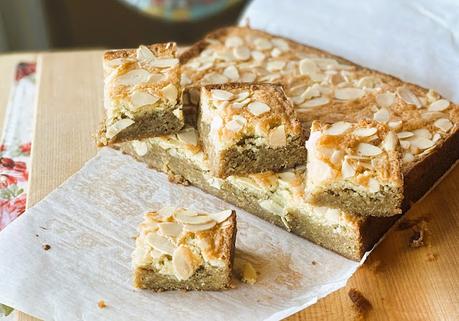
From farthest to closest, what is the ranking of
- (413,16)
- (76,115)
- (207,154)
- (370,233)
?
(413,16) < (76,115) < (207,154) < (370,233)

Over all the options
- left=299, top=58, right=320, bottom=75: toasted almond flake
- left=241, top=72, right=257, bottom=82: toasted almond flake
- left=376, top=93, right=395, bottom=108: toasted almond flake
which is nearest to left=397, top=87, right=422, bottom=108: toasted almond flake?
left=376, top=93, right=395, bottom=108: toasted almond flake

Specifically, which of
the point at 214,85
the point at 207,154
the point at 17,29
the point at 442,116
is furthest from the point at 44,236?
the point at 17,29

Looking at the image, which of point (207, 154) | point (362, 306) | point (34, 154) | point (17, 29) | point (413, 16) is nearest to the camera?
point (362, 306)

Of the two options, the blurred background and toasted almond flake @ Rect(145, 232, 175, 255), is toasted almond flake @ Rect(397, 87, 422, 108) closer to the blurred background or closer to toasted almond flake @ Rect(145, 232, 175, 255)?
toasted almond flake @ Rect(145, 232, 175, 255)

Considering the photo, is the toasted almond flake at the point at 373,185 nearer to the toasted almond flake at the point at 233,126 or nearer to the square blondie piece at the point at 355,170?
the square blondie piece at the point at 355,170

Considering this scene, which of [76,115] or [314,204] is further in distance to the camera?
[76,115]

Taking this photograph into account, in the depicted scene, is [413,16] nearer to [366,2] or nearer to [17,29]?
[366,2]

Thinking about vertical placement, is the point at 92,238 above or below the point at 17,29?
above

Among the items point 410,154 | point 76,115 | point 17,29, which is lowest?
point 17,29
